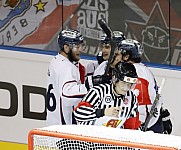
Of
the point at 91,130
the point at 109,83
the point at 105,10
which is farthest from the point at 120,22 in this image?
the point at 91,130

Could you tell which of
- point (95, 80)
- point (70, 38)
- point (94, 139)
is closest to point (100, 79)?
point (95, 80)

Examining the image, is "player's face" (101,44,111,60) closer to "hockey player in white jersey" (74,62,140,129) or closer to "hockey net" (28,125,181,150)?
"hockey player in white jersey" (74,62,140,129)

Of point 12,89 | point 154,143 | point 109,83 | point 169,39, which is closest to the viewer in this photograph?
point 154,143

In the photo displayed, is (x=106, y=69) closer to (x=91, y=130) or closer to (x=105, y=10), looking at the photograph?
(x=105, y=10)

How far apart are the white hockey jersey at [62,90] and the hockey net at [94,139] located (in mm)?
1197

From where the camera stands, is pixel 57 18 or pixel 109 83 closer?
pixel 109 83

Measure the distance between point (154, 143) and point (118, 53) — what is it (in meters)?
1.60

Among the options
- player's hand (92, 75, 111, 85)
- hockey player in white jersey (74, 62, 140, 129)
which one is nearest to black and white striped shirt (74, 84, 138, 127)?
hockey player in white jersey (74, 62, 140, 129)

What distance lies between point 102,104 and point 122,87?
0.14 metres

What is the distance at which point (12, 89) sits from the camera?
676cm

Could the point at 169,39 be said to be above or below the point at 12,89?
above

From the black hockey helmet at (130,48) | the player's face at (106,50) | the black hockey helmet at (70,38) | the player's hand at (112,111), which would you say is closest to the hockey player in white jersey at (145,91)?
the black hockey helmet at (130,48)

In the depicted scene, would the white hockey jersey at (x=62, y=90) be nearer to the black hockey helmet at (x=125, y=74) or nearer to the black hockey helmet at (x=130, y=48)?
the black hockey helmet at (x=130, y=48)

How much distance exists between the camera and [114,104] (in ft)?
17.0
